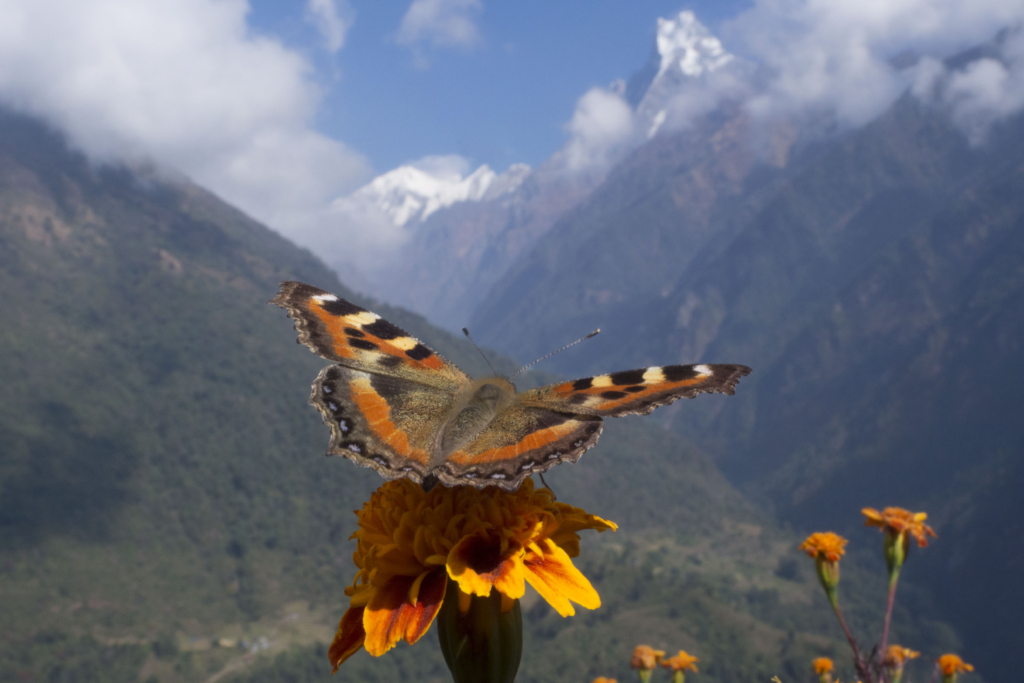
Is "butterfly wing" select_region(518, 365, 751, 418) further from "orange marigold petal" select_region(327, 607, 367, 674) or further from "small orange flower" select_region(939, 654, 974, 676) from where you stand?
"small orange flower" select_region(939, 654, 974, 676)

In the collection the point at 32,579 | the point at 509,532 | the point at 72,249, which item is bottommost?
the point at 509,532

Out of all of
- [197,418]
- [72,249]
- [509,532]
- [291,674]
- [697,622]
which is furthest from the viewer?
[72,249]

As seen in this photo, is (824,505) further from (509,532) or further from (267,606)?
(509,532)

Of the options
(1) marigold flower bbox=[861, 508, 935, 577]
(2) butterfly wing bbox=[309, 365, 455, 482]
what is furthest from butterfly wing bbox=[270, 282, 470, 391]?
(1) marigold flower bbox=[861, 508, 935, 577]

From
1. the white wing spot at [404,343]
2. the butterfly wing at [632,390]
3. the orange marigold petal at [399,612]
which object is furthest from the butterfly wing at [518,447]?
the white wing spot at [404,343]

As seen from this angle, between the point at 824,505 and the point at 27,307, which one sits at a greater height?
the point at 27,307

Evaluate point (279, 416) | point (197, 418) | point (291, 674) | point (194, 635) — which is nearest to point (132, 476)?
point (197, 418)

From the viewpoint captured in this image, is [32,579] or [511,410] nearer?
[511,410]
